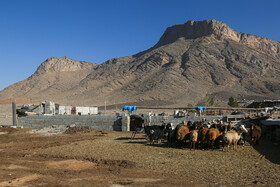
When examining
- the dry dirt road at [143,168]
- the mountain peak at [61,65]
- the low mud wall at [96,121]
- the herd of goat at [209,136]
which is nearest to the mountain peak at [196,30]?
the mountain peak at [61,65]

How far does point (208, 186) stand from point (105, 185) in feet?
10.0

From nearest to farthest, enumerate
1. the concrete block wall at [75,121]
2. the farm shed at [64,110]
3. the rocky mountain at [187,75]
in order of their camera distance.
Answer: the concrete block wall at [75,121] < the farm shed at [64,110] < the rocky mountain at [187,75]

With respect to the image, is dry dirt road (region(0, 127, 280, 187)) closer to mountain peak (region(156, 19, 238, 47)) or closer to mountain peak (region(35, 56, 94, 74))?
mountain peak (region(156, 19, 238, 47))

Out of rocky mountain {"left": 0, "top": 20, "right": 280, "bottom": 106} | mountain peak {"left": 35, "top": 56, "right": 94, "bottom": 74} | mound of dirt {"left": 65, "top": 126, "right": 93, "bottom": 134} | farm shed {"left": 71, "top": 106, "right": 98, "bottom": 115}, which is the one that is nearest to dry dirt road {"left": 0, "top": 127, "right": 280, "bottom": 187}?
mound of dirt {"left": 65, "top": 126, "right": 93, "bottom": 134}

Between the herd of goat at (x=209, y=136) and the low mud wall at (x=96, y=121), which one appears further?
the low mud wall at (x=96, y=121)

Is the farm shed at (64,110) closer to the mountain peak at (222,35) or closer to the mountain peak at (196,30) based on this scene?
the mountain peak at (222,35)

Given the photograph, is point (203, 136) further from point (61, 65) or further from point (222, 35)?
point (61, 65)

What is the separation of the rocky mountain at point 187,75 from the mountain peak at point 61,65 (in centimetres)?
1525

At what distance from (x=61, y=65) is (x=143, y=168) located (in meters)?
170

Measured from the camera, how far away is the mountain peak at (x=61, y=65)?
548ft

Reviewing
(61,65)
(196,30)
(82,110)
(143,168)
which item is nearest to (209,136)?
(143,168)

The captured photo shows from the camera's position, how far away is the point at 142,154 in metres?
12.2

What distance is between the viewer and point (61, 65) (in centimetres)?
16962

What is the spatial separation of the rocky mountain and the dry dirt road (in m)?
57.9
